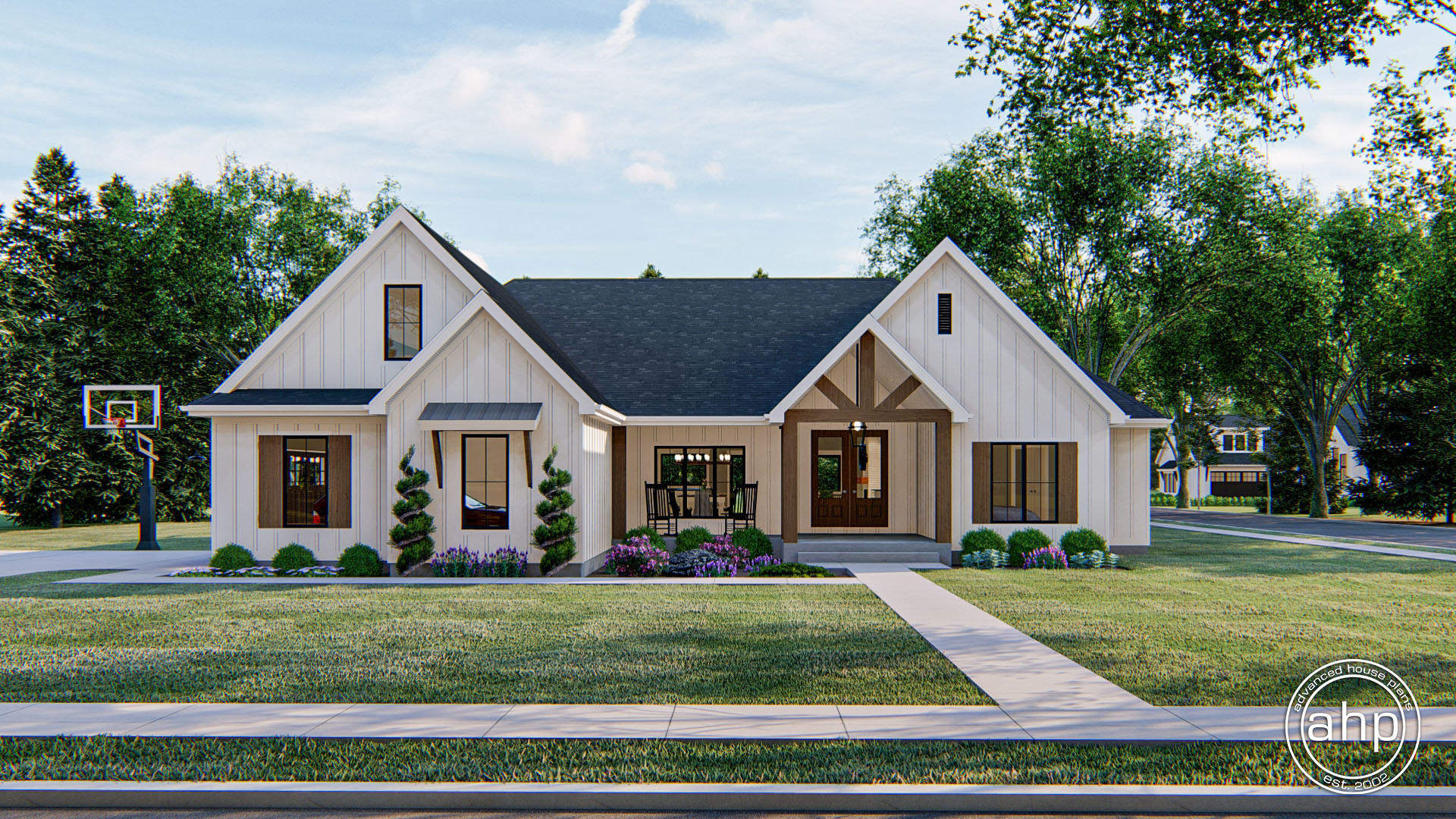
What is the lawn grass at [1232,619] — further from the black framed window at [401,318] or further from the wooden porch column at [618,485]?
the black framed window at [401,318]

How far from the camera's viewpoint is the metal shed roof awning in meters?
15.2

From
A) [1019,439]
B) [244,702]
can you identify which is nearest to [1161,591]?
[1019,439]

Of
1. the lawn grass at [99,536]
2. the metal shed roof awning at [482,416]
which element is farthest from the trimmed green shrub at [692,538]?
the lawn grass at [99,536]

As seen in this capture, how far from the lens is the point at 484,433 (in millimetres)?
15750

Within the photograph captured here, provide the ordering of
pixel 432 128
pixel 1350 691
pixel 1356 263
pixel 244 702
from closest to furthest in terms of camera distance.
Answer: pixel 244 702 → pixel 1350 691 → pixel 432 128 → pixel 1356 263

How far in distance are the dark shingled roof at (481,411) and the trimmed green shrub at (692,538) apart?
13.7 feet

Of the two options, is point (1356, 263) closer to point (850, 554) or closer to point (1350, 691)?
point (850, 554)

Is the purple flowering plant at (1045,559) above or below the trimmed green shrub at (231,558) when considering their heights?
below

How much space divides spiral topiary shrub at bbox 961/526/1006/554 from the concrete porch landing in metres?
0.36

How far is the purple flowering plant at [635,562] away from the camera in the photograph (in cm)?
1634

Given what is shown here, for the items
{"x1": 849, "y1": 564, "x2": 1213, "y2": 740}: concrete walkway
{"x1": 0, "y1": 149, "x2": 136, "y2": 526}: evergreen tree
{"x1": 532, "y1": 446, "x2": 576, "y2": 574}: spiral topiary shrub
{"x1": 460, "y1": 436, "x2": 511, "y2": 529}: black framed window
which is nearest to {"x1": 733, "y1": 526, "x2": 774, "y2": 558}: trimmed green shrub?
{"x1": 532, "y1": 446, "x2": 576, "y2": 574}: spiral topiary shrub

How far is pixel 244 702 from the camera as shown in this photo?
7.10 metres

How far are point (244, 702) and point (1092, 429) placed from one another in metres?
16.3

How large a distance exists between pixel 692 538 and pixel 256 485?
8741 mm
